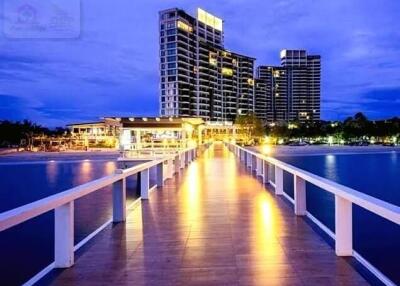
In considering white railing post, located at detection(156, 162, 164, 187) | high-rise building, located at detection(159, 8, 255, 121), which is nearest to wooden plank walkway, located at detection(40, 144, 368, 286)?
white railing post, located at detection(156, 162, 164, 187)

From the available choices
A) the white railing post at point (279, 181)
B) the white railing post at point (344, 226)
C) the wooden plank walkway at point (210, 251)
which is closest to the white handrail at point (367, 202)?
the white railing post at point (344, 226)

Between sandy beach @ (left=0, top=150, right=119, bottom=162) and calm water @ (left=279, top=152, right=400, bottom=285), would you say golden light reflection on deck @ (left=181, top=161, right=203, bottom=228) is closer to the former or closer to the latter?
calm water @ (left=279, top=152, right=400, bottom=285)

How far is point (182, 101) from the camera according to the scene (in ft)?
372

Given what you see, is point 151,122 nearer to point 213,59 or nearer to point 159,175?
point 159,175

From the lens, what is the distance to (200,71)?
123 meters

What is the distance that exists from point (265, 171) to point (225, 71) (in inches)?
4850

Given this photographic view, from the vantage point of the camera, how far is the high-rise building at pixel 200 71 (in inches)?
4454

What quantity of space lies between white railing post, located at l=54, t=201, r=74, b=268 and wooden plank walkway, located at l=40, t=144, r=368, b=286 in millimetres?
136

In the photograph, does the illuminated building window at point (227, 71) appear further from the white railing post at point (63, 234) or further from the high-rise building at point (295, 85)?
the white railing post at point (63, 234)

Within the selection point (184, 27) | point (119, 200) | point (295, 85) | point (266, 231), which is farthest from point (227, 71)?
point (266, 231)

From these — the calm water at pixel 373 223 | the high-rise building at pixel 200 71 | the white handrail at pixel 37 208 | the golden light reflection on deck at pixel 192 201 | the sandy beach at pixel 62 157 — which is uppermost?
the high-rise building at pixel 200 71

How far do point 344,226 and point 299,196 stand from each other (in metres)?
2.35

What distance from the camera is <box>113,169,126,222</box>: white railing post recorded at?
6457 mm

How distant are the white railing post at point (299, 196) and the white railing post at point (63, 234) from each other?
3.64m
